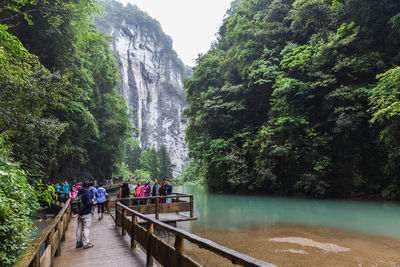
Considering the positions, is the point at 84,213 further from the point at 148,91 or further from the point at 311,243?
the point at 148,91

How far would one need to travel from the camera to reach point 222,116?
26.0 m

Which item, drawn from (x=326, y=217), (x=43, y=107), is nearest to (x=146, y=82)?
(x=43, y=107)

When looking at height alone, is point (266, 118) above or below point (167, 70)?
below

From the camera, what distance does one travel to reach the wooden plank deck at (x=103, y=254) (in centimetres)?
498

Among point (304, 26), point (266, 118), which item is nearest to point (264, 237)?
point (266, 118)

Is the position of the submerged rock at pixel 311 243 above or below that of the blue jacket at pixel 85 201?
below

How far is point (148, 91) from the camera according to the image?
91562mm

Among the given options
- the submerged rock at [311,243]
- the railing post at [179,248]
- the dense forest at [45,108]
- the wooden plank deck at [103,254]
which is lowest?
the submerged rock at [311,243]

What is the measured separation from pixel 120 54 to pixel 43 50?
71682 millimetres

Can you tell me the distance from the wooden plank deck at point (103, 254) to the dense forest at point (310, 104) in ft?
45.9

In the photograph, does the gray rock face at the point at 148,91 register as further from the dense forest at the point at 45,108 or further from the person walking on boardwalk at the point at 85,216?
the person walking on boardwalk at the point at 85,216

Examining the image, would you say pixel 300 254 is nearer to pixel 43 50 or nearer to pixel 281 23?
pixel 43 50

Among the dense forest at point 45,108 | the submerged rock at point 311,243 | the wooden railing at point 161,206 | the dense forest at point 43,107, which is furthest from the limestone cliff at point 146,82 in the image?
the submerged rock at point 311,243

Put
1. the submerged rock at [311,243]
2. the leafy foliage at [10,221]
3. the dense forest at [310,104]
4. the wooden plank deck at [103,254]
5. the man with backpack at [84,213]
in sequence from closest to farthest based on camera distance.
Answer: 1. the leafy foliage at [10,221]
2. the wooden plank deck at [103,254]
3. the man with backpack at [84,213]
4. the submerged rock at [311,243]
5. the dense forest at [310,104]
